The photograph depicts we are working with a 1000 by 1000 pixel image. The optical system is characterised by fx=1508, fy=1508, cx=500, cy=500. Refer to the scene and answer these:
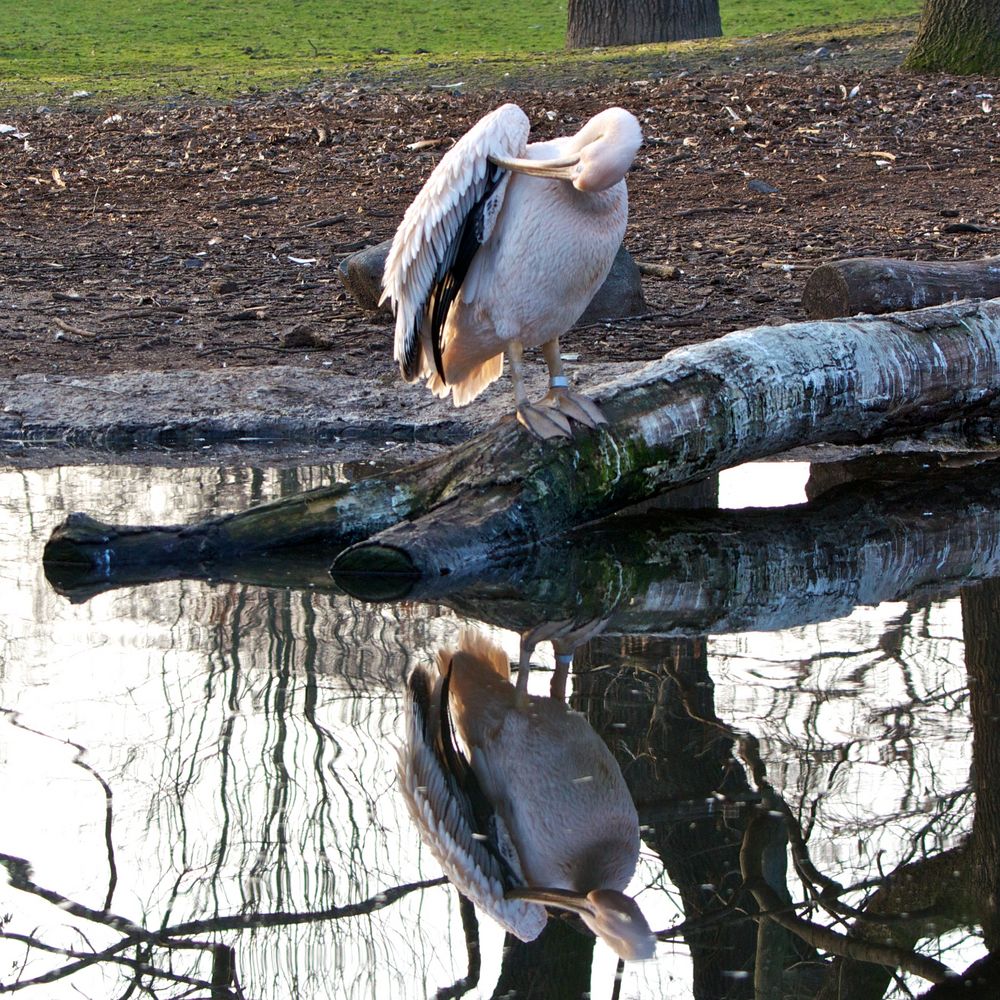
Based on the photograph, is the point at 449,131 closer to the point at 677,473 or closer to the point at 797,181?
the point at 797,181

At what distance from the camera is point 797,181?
9.55 m

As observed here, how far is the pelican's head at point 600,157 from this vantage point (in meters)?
3.84

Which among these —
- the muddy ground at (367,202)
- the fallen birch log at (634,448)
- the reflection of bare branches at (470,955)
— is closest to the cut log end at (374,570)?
the fallen birch log at (634,448)

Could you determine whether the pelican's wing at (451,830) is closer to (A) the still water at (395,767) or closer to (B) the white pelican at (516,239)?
(A) the still water at (395,767)

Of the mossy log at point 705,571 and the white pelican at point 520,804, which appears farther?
the mossy log at point 705,571

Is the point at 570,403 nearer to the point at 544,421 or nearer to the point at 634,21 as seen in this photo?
the point at 544,421

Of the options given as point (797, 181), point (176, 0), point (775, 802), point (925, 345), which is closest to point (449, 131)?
point (797, 181)

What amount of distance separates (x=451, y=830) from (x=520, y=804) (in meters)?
0.19

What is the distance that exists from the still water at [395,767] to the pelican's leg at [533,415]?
1.23 ft

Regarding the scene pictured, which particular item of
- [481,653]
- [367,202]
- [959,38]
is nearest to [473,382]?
[481,653]

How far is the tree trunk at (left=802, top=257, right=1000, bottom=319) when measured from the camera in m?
6.11

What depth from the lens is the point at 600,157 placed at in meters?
3.84

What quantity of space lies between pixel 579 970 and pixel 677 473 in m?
2.60

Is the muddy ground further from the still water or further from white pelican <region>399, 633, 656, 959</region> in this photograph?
white pelican <region>399, 633, 656, 959</region>
